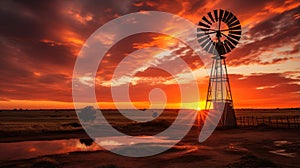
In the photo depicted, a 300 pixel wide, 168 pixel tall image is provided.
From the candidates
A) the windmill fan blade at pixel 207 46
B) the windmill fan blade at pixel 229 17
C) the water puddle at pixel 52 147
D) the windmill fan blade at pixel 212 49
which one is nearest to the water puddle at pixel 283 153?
the water puddle at pixel 52 147

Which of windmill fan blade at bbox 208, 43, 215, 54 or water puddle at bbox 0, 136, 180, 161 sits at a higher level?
windmill fan blade at bbox 208, 43, 215, 54

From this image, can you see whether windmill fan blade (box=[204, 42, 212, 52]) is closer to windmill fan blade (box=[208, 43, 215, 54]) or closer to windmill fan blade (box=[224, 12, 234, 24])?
windmill fan blade (box=[208, 43, 215, 54])

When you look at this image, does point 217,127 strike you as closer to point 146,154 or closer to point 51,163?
point 146,154

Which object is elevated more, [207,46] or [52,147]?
[207,46]

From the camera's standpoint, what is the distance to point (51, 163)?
50.9 feet

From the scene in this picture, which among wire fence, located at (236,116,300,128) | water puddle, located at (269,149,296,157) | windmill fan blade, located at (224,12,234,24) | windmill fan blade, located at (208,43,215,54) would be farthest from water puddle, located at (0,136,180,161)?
wire fence, located at (236,116,300,128)

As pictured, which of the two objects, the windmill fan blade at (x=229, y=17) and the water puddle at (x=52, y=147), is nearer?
the water puddle at (x=52, y=147)

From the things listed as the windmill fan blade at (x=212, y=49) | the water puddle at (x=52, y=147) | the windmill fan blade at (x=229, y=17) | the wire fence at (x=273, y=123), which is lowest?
the water puddle at (x=52, y=147)

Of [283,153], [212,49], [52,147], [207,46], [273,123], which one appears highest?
[207,46]

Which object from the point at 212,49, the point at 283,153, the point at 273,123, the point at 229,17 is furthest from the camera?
the point at 273,123

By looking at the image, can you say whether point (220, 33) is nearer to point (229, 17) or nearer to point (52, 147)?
point (229, 17)

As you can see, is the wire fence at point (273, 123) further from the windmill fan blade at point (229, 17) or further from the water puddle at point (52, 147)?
the water puddle at point (52, 147)

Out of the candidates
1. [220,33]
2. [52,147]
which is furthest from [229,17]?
[52,147]

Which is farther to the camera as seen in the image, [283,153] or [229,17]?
[229,17]
